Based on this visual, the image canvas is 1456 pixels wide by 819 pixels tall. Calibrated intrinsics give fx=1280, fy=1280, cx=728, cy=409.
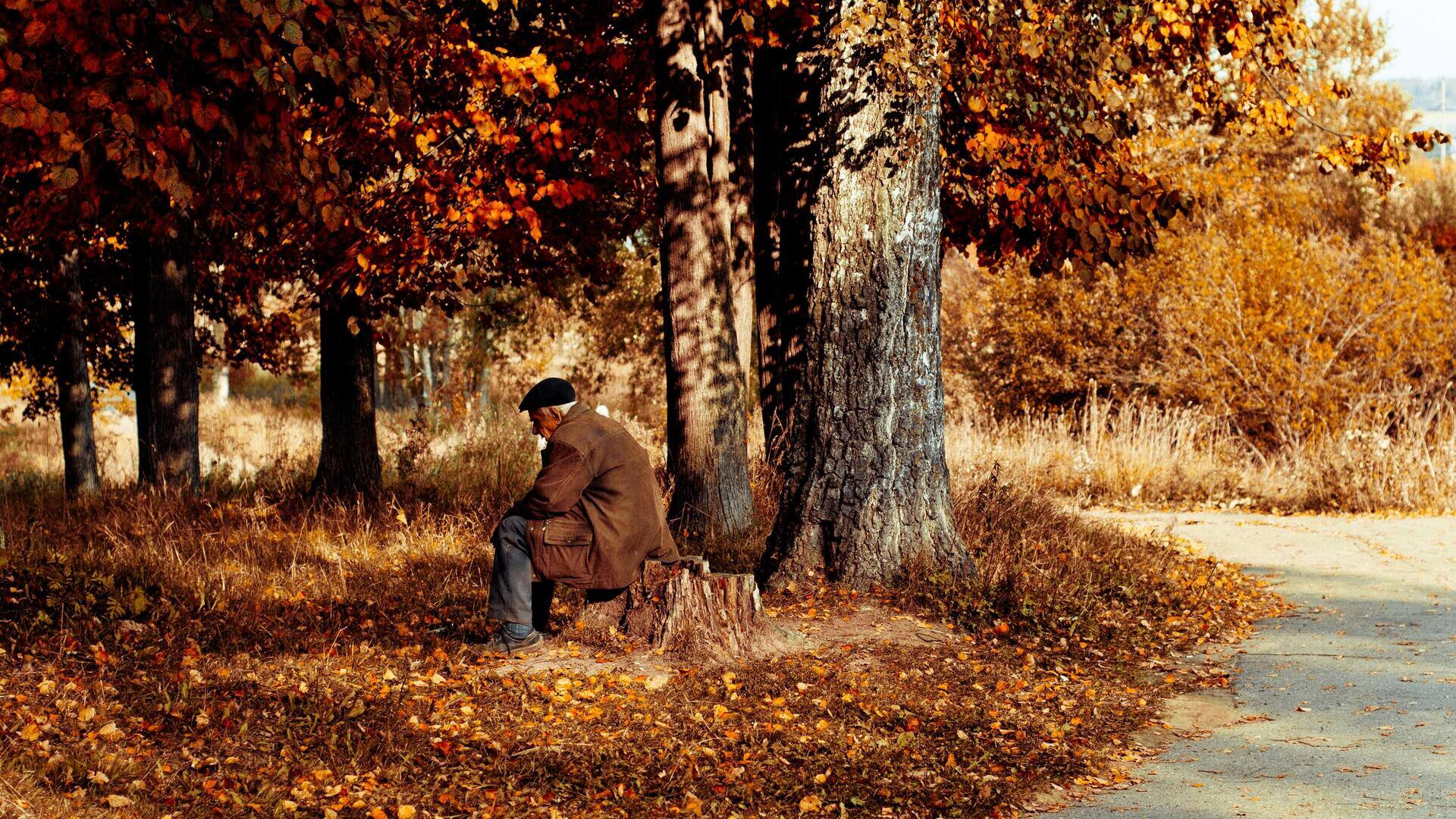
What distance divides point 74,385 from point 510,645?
10532 millimetres

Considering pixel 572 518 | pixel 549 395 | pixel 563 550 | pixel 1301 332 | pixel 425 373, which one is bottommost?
pixel 563 550

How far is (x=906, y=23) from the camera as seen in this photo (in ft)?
24.3

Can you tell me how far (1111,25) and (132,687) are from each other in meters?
8.44

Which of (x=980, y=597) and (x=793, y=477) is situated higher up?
(x=793, y=477)

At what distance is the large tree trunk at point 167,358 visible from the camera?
1207 centimetres

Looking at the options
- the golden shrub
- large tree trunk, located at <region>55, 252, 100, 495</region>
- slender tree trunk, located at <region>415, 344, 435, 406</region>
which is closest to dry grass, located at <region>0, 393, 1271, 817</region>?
large tree trunk, located at <region>55, 252, 100, 495</region>

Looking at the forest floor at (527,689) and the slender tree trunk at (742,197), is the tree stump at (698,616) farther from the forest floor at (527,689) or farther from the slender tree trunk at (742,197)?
the slender tree trunk at (742,197)

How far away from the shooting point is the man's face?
21.5 ft

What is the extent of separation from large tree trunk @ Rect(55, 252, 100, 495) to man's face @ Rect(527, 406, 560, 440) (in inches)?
381

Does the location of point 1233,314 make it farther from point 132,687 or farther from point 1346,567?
point 132,687

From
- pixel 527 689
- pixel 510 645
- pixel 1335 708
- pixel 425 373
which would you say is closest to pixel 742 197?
pixel 510 645

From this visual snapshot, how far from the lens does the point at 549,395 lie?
6516mm

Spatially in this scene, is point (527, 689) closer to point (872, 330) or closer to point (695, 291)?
point (872, 330)

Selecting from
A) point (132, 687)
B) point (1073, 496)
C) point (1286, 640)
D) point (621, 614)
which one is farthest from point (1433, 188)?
point (132, 687)
